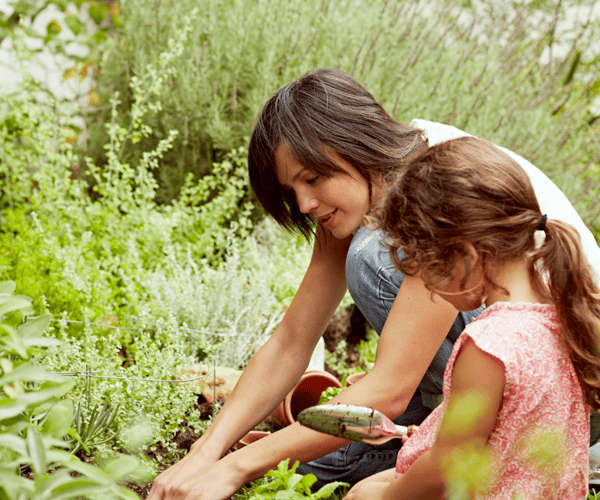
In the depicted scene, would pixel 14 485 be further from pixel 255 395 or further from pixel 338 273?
pixel 338 273

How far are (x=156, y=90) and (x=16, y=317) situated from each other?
84.8 inches

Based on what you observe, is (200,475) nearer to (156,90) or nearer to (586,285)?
(586,285)

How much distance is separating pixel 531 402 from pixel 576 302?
0.19 meters

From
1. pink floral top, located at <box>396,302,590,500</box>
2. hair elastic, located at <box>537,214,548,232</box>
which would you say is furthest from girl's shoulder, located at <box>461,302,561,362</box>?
hair elastic, located at <box>537,214,548,232</box>

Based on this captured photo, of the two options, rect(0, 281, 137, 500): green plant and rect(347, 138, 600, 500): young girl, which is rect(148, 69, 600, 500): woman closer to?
rect(347, 138, 600, 500): young girl

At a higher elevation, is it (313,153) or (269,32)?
(269,32)

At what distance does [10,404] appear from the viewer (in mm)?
663

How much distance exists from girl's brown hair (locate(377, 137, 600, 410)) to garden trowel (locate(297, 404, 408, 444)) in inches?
10.4

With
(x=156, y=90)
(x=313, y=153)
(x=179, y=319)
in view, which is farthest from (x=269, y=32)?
(x=313, y=153)

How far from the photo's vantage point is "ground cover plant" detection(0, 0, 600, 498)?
236 cm

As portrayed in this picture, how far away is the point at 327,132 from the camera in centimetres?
162

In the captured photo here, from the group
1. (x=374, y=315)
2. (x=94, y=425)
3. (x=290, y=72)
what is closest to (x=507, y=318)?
(x=374, y=315)

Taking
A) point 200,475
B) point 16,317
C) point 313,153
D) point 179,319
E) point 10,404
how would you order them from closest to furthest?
point 10,404 < point 16,317 < point 200,475 < point 313,153 < point 179,319

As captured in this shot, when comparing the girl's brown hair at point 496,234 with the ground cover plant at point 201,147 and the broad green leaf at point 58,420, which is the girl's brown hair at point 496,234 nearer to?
the broad green leaf at point 58,420
